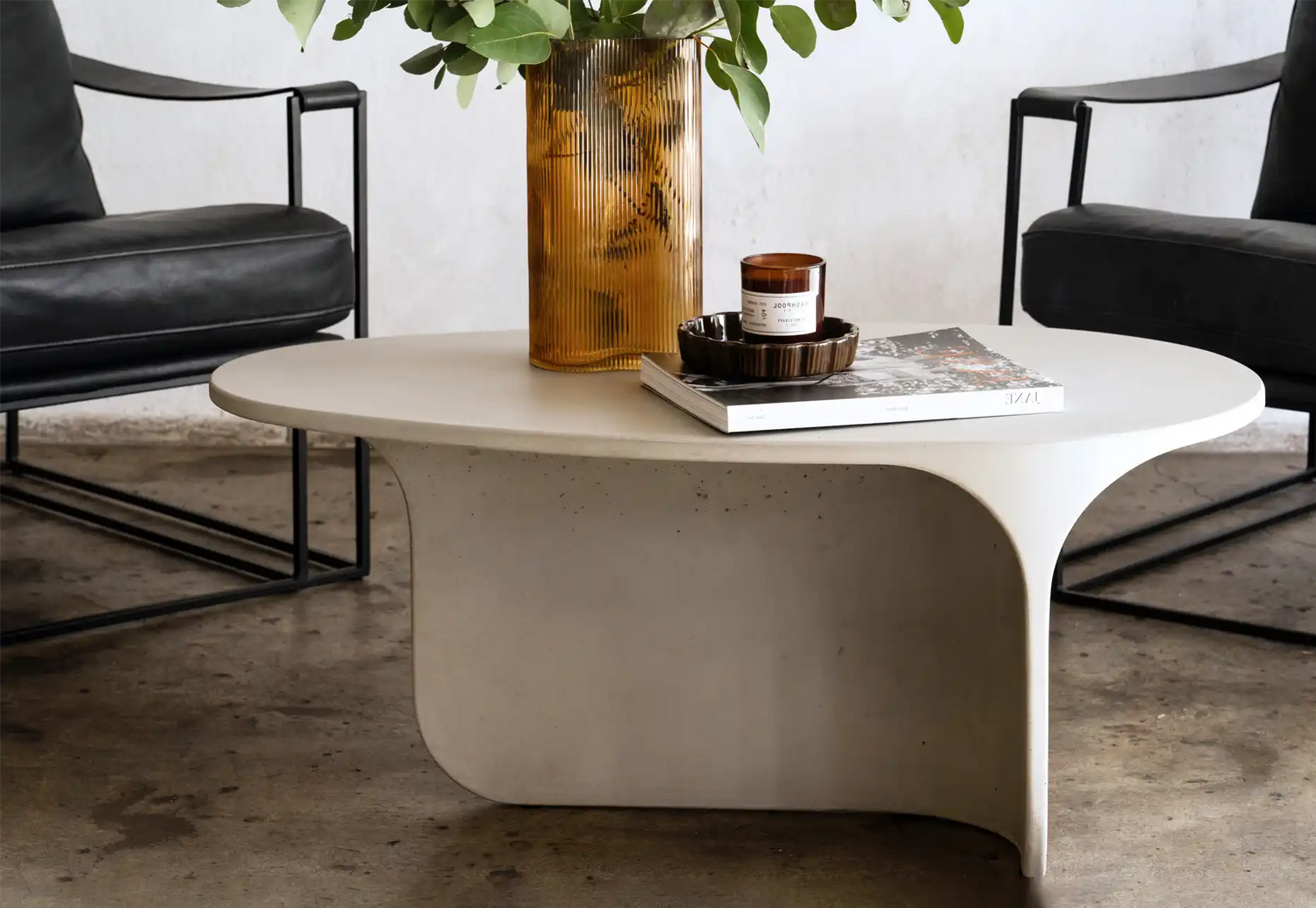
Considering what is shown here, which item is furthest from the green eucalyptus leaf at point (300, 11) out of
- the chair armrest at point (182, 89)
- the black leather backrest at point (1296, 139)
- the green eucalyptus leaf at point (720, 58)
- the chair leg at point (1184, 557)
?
the black leather backrest at point (1296, 139)

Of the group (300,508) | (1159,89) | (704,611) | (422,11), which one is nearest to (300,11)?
(422,11)

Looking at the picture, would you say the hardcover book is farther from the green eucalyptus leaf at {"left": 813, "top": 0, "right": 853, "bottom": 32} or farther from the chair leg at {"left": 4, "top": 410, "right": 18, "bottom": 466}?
the chair leg at {"left": 4, "top": 410, "right": 18, "bottom": 466}

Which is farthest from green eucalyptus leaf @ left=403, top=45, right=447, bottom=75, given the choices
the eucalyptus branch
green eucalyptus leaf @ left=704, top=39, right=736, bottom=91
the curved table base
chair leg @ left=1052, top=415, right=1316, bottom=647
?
chair leg @ left=1052, top=415, right=1316, bottom=647

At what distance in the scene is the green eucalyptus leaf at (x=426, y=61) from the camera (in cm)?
133

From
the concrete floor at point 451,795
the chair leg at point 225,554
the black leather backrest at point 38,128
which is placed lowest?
the concrete floor at point 451,795

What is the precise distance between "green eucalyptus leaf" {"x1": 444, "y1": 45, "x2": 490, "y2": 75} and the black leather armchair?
87 cm

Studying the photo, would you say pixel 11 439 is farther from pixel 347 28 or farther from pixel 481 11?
pixel 481 11

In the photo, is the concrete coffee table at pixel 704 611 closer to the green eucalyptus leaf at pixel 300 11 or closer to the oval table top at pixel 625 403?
the oval table top at pixel 625 403

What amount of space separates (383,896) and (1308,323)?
1110 millimetres

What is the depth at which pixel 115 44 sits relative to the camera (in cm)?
276

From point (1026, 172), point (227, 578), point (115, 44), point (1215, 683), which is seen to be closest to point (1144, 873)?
point (1215, 683)

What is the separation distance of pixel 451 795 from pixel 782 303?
A: 57cm

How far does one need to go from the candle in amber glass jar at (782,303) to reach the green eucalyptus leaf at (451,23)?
0.97 feet

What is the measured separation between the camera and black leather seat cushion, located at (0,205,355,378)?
166 cm
